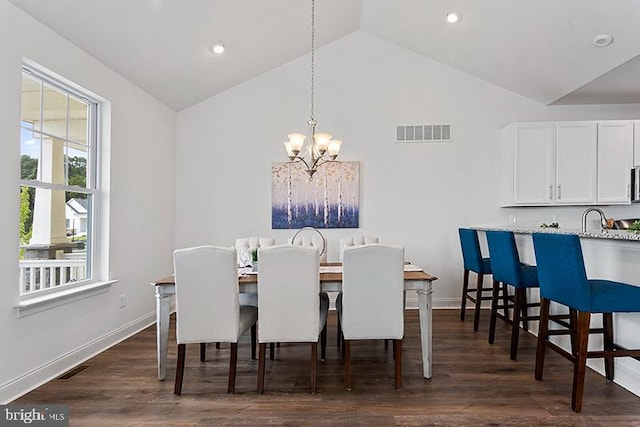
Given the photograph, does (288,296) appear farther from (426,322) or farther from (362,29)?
(362,29)

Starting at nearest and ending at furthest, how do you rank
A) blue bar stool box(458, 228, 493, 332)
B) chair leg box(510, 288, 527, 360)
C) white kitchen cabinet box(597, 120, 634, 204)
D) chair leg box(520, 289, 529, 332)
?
chair leg box(510, 288, 527, 360), chair leg box(520, 289, 529, 332), blue bar stool box(458, 228, 493, 332), white kitchen cabinet box(597, 120, 634, 204)

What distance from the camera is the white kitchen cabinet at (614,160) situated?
4.57 m

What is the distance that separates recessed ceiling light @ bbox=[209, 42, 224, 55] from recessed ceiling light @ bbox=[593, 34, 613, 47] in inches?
138

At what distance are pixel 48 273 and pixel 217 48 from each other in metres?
2.61

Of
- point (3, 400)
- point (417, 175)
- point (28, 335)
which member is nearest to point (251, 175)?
point (417, 175)

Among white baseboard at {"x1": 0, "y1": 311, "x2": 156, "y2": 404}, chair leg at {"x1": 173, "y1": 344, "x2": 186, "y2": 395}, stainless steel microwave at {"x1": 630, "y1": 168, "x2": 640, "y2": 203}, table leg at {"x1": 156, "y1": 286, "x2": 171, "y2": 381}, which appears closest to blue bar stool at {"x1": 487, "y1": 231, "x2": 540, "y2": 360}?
stainless steel microwave at {"x1": 630, "y1": 168, "x2": 640, "y2": 203}

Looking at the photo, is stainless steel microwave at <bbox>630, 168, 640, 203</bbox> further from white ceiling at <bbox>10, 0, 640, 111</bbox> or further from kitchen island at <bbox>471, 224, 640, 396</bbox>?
white ceiling at <bbox>10, 0, 640, 111</bbox>

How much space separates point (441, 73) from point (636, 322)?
11.7 ft

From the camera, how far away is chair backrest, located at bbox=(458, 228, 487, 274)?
163 inches

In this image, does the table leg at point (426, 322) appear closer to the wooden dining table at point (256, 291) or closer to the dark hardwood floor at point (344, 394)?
the wooden dining table at point (256, 291)

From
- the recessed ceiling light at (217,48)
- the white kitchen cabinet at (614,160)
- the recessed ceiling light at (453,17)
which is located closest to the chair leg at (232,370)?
the recessed ceiling light at (217,48)

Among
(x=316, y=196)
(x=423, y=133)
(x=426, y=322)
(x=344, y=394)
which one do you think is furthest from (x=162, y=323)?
(x=423, y=133)

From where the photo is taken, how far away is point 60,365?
9.75 ft

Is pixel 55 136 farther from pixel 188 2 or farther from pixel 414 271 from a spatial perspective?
pixel 414 271
